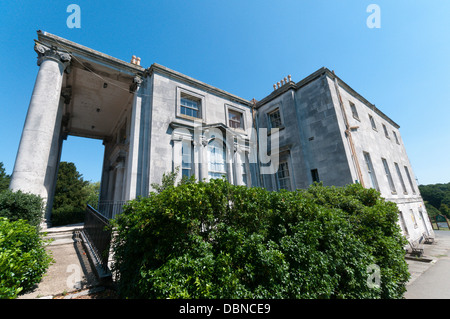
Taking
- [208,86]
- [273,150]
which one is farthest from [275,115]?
[208,86]

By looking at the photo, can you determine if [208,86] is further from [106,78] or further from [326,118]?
[326,118]

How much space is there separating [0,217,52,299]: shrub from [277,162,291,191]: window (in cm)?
1189

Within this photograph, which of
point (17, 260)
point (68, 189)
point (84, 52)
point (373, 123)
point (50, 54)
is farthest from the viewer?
point (68, 189)

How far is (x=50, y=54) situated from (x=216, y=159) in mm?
9691

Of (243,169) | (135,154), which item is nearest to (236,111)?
(243,169)

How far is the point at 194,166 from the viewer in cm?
1045

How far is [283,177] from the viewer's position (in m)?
12.7

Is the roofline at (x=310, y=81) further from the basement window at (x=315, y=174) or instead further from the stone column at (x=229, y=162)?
the basement window at (x=315, y=174)

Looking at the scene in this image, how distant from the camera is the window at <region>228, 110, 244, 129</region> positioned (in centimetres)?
1363

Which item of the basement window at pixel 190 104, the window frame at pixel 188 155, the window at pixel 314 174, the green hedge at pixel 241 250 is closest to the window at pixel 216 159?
the window frame at pixel 188 155

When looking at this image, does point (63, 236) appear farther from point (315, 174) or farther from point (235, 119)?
point (315, 174)

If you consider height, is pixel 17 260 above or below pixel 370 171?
below

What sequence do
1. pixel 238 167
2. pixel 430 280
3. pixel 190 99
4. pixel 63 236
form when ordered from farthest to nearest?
1. pixel 238 167
2. pixel 190 99
3. pixel 63 236
4. pixel 430 280
